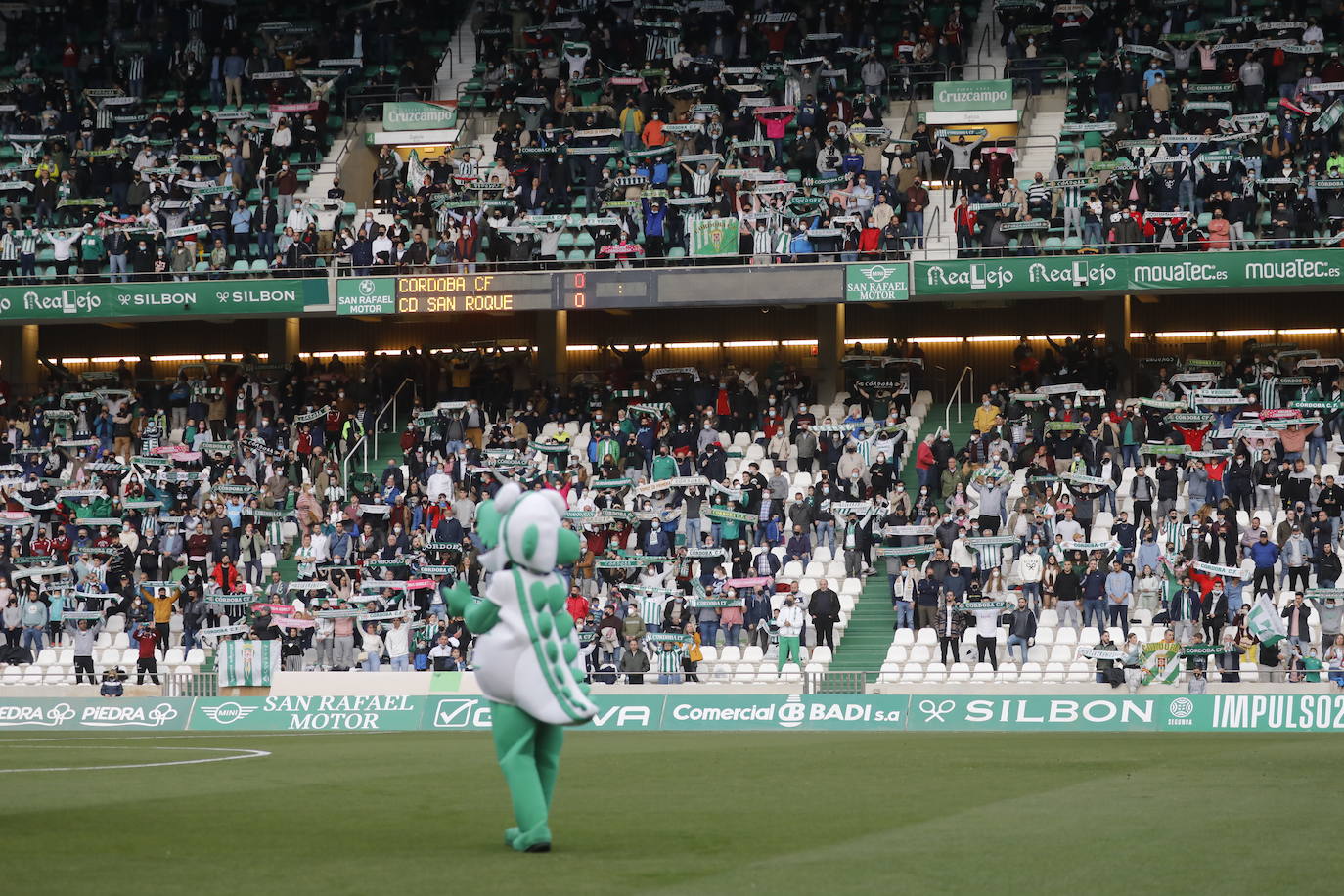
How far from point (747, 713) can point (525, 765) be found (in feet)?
58.4

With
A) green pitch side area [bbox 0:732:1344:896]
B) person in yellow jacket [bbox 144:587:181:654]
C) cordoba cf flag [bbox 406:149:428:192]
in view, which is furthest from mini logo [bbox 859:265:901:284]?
green pitch side area [bbox 0:732:1344:896]

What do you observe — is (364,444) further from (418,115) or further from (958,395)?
(958,395)

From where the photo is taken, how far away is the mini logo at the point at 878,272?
39281 millimetres

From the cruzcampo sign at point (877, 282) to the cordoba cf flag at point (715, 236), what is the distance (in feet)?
7.99

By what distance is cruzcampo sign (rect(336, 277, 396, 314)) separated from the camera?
4131 centimetres

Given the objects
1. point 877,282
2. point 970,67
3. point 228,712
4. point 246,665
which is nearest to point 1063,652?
point 877,282

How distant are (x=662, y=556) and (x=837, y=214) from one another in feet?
31.8

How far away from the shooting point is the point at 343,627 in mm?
32969

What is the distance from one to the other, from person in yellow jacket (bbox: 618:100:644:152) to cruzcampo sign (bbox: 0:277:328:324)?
23.9ft

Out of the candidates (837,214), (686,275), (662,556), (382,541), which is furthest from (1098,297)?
(382,541)

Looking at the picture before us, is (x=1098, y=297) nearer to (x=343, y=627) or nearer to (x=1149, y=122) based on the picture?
(x=1149, y=122)

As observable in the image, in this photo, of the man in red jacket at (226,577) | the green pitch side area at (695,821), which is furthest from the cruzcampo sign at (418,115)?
the green pitch side area at (695,821)

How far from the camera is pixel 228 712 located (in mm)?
29594

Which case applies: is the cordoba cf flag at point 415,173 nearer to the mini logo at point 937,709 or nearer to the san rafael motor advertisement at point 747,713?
the san rafael motor advertisement at point 747,713
